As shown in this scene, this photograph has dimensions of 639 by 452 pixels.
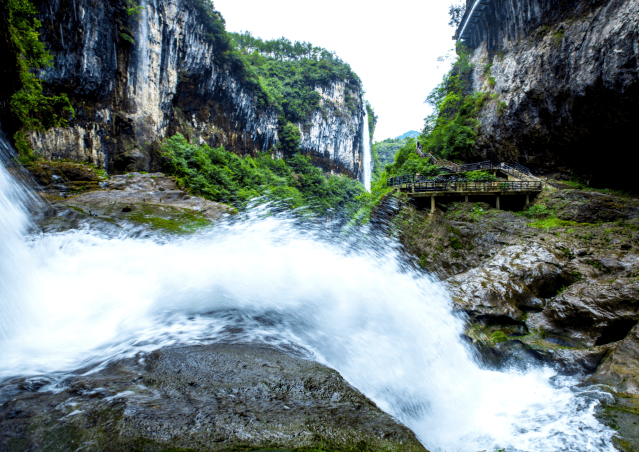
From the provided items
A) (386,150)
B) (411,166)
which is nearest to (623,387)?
(411,166)

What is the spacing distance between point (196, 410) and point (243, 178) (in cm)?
2529

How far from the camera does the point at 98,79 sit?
16.8 m

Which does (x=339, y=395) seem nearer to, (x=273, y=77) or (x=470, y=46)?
(x=470, y=46)

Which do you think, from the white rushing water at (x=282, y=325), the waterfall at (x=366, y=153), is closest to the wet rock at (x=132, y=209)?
the white rushing water at (x=282, y=325)

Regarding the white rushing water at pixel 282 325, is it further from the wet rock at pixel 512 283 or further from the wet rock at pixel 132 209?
the wet rock at pixel 512 283

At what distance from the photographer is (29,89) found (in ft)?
34.3

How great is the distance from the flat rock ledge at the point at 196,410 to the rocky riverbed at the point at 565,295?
11.6 ft

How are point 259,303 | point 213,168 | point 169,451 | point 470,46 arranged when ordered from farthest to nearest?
point 470,46, point 213,168, point 259,303, point 169,451

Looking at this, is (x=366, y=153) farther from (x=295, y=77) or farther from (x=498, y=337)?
(x=498, y=337)

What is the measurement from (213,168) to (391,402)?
2238 cm

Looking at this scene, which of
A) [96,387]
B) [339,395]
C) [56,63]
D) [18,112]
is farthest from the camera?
[56,63]

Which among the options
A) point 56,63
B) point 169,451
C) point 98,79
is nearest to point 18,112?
point 56,63

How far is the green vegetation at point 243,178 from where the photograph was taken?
20.0 meters

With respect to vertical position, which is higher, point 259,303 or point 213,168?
point 213,168
